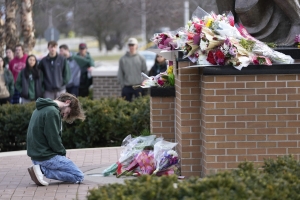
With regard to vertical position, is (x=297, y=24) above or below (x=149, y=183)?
above

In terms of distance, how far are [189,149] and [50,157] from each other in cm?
144

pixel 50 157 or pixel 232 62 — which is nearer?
pixel 232 62

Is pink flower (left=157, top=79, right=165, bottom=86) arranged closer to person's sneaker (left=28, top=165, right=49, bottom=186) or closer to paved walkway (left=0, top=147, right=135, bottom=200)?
paved walkway (left=0, top=147, right=135, bottom=200)

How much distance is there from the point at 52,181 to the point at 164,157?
1.25 m

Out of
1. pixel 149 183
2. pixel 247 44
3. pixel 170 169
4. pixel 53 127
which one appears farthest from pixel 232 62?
pixel 149 183

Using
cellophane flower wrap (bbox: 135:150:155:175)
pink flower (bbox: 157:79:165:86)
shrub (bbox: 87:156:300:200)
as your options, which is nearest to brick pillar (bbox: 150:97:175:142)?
pink flower (bbox: 157:79:165:86)

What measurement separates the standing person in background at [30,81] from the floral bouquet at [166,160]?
7.40 metres

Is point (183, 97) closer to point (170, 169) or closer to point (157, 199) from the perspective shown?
point (170, 169)

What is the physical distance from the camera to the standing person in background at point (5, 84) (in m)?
14.7

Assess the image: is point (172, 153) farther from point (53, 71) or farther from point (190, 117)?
point (53, 71)

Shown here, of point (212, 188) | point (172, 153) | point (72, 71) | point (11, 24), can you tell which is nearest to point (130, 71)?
point (72, 71)

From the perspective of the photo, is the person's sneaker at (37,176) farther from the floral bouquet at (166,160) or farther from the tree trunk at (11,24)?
the tree trunk at (11,24)

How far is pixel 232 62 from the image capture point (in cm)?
751

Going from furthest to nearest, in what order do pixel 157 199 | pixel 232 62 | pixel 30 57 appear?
1. pixel 30 57
2. pixel 232 62
3. pixel 157 199
